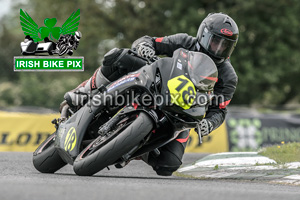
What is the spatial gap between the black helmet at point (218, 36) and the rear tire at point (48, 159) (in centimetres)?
210

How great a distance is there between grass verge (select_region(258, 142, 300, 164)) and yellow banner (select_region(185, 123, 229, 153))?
11.9 feet

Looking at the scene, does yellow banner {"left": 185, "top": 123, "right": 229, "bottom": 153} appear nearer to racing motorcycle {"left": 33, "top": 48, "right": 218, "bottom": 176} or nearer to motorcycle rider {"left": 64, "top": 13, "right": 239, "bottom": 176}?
motorcycle rider {"left": 64, "top": 13, "right": 239, "bottom": 176}

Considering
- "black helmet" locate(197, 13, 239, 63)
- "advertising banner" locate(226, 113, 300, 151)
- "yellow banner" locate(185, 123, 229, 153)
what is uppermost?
"black helmet" locate(197, 13, 239, 63)

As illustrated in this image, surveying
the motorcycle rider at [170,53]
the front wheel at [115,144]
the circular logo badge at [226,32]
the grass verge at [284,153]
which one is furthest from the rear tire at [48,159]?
the grass verge at [284,153]

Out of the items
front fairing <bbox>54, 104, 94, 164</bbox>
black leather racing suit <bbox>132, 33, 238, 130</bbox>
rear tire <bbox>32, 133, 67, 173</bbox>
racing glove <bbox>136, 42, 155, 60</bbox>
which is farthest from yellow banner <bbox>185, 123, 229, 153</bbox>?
front fairing <bbox>54, 104, 94, 164</bbox>

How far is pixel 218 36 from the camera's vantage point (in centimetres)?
581

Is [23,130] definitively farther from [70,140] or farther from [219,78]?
[219,78]

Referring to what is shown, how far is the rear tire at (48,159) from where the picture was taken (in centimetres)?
626

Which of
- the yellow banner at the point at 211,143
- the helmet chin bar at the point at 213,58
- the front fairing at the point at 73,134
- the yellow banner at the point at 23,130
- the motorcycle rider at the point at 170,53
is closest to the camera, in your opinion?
the front fairing at the point at 73,134

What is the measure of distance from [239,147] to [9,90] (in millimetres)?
12531

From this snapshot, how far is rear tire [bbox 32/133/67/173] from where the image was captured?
6.26 meters

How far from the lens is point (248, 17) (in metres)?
22.5

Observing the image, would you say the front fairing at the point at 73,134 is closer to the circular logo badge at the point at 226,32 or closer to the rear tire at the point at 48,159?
the rear tire at the point at 48,159

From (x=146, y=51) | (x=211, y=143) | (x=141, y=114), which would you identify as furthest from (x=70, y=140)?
(x=211, y=143)
